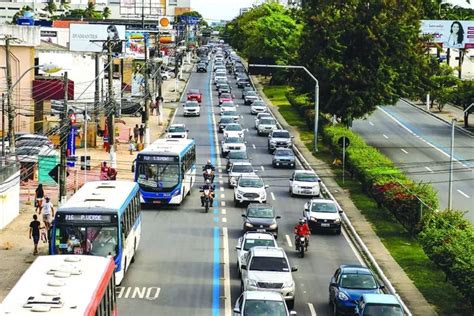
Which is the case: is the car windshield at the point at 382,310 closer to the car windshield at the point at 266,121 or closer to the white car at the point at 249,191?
the white car at the point at 249,191

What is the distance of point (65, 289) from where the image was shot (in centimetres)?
2006

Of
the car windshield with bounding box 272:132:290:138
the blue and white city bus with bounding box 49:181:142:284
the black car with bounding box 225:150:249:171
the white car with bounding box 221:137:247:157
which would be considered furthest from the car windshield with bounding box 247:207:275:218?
the car windshield with bounding box 272:132:290:138

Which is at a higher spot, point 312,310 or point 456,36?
point 456,36

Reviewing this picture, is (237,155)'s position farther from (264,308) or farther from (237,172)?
(264,308)

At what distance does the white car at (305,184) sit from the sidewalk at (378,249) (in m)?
1.27

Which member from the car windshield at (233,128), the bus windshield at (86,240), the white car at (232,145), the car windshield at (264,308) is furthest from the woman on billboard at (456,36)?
the car windshield at (264,308)

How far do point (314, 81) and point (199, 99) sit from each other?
2876cm

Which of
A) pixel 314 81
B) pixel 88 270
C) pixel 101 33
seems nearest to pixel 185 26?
pixel 101 33

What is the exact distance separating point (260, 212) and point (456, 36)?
7041 cm

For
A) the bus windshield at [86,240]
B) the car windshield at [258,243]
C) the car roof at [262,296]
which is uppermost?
the bus windshield at [86,240]

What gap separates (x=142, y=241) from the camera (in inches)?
1550

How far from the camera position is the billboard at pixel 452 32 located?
10512 centimetres

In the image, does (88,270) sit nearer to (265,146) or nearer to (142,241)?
(142,241)

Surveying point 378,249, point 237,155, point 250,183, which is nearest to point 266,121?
point 237,155
